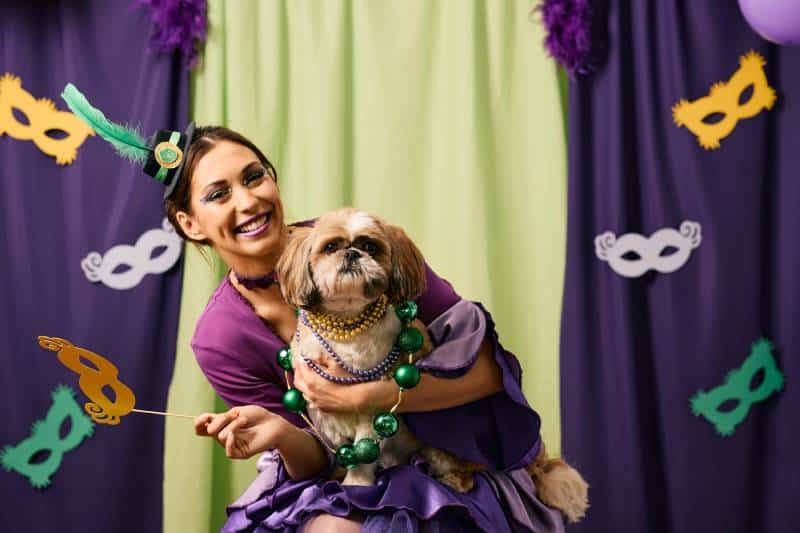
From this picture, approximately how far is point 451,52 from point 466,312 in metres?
1.39

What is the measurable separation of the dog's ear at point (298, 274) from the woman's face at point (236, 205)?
25 centimetres

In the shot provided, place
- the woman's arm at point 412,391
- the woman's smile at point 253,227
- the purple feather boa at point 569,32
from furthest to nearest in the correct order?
1. the purple feather boa at point 569,32
2. the woman's smile at point 253,227
3. the woman's arm at point 412,391

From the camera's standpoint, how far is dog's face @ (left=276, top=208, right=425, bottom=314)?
4.73ft

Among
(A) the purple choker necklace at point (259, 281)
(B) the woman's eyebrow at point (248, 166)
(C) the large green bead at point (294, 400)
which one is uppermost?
(B) the woman's eyebrow at point (248, 166)

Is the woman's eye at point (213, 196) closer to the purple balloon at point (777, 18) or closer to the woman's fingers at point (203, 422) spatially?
the woman's fingers at point (203, 422)

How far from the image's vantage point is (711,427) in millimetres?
2848

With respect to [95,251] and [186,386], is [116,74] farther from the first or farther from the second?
[186,386]

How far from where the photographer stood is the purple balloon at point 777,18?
2311mm

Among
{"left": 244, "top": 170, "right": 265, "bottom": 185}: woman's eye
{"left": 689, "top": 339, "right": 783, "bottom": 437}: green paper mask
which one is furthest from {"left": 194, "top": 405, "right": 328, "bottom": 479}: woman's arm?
{"left": 689, "top": 339, "right": 783, "bottom": 437}: green paper mask

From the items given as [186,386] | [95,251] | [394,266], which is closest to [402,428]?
[394,266]

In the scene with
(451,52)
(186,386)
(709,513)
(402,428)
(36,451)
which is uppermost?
(451,52)

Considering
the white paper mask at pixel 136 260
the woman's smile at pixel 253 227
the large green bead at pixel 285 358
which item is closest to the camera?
the large green bead at pixel 285 358

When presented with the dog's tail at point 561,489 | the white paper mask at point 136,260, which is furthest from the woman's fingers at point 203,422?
the white paper mask at point 136,260

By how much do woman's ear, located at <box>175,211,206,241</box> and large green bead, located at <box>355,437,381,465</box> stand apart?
0.56 metres
